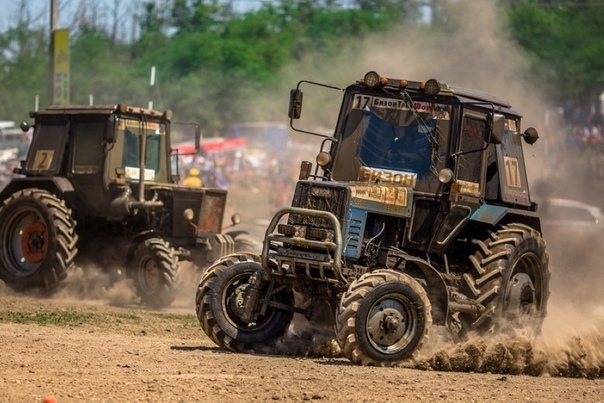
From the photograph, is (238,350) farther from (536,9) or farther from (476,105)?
(536,9)

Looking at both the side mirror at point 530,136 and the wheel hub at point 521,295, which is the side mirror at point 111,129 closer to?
the side mirror at point 530,136

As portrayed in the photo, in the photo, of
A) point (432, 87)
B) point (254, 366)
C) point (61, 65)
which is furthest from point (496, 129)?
point (61, 65)

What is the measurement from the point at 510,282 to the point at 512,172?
1327 millimetres

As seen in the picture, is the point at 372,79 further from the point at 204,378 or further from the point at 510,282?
the point at 204,378

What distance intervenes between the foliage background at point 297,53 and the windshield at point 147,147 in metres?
10.3

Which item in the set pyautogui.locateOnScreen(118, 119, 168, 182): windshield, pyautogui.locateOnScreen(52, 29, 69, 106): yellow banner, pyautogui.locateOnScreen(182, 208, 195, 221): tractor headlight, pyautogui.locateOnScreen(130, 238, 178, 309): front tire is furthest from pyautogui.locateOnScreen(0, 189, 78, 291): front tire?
pyautogui.locateOnScreen(52, 29, 69, 106): yellow banner

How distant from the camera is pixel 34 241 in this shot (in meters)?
18.7

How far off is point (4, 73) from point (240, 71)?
1093 centimetres

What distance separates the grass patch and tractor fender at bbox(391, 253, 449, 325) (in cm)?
417

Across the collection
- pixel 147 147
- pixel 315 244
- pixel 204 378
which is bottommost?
pixel 204 378

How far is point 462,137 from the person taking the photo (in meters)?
12.6

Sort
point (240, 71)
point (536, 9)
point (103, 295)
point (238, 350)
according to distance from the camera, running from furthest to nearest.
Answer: point (240, 71)
point (536, 9)
point (103, 295)
point (238, 350)

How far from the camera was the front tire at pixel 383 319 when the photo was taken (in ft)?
36.6

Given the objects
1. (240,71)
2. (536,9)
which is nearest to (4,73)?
(240,71)
